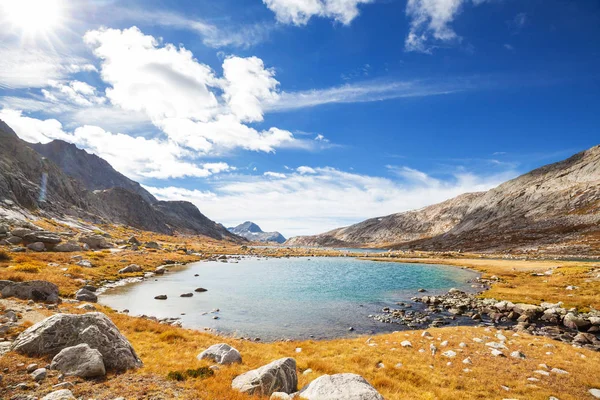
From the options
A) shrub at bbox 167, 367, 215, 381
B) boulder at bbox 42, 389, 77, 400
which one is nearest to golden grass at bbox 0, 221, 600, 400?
shrub at bbox 167, 367, 215, 381

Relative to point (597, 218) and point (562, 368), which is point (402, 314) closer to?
point (562, 368)

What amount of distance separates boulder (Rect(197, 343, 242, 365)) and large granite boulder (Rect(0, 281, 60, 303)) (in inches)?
756

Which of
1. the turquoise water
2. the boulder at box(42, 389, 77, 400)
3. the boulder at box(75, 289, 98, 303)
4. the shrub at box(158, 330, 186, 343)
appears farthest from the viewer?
the boulder at box(75, 289, 98, 303)

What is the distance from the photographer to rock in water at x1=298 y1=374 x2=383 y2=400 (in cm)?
893

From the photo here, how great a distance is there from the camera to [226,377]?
11.8 metres

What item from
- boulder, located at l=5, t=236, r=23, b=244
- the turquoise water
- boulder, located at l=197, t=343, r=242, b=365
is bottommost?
the turquoise water

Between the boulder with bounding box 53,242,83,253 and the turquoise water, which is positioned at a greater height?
the boulder with bounding box 53,242,83,253

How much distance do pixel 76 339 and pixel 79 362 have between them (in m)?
1.90

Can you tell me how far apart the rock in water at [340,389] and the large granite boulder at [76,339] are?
8.07m

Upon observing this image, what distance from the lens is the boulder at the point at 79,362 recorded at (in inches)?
408

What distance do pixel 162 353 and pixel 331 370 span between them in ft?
30.8

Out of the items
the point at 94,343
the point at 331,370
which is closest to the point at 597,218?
the point at 331,370

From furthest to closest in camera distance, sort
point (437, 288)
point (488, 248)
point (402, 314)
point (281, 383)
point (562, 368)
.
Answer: point (488, 248) → point (437, 288) → point (402, 314) → point (562, 368) → point (281, 383)

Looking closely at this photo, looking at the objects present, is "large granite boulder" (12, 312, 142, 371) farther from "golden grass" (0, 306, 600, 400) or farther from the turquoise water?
the turquoise water
